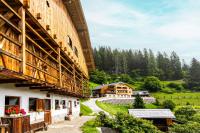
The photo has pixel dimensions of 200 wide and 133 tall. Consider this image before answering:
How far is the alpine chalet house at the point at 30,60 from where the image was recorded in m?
8.30

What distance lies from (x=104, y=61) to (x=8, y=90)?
104813 millimetres

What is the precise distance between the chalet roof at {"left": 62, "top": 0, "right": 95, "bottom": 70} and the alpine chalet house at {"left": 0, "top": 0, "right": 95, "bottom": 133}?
0.09 m

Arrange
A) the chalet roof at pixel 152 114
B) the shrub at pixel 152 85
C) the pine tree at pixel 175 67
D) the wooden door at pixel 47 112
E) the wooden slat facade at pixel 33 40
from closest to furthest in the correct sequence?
the wooden slat facade at pixel 33 40, the wooden door at pixel 47 112, the chalet roof at pixel 152 114, the shrub at pixel 152 85, the pine tree at pixel 175 67

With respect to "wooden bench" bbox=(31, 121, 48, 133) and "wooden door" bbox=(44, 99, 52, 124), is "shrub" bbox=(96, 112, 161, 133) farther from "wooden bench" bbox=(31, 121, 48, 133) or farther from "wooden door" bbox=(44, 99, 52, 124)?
"wooden bench" bbox=(31, 121, 48, 133)

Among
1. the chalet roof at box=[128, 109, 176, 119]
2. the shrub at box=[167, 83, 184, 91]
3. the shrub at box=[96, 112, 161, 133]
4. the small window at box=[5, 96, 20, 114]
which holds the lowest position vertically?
the chalet roof at box=[128, 109, 176, 119]

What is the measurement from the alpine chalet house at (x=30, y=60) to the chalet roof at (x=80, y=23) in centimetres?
9

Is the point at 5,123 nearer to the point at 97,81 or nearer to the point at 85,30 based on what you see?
the point at 85,30

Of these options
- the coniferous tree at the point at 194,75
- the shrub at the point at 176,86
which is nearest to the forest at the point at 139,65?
the coniferous tree at the point at 194,75

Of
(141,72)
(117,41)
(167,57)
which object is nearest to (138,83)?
(141,72)

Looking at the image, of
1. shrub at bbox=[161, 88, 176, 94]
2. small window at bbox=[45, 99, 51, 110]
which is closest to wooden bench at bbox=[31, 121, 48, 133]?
small window at bbox=[45, 99, 51, 110]

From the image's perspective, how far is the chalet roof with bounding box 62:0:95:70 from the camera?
790 inches

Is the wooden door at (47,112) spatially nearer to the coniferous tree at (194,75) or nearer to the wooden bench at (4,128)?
the wooden bench at (4,128)

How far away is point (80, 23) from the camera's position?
23516mm

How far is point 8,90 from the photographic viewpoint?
370 inches
